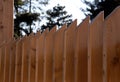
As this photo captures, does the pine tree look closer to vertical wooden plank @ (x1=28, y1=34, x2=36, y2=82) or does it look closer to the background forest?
the background forest

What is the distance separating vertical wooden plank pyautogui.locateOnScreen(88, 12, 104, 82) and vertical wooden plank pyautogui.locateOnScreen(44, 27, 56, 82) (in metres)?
0.52

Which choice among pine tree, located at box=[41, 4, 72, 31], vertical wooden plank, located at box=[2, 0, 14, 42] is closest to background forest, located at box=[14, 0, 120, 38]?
pine tree, located at box=[41, 4, 72, 31]

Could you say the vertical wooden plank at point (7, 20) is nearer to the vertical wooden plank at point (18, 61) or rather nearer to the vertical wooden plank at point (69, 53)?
the vertical wooden plank at point (18, 61)

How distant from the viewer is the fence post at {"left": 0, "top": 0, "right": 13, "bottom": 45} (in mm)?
3928

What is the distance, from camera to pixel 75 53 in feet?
6.20

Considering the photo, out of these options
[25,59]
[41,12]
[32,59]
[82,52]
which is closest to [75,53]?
[82,52]

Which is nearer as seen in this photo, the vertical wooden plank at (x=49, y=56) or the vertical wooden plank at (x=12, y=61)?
the vertical wooden plank at (x=49, y=56)

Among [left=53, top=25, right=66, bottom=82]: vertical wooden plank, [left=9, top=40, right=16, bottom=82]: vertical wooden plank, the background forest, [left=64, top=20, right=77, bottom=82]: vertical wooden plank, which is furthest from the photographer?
the background forest

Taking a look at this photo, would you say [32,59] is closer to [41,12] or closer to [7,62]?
[7,62]

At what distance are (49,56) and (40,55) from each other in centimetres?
18

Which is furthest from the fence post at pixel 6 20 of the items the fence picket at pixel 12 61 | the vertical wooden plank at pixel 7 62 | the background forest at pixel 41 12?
the background forest at pixel 41 12

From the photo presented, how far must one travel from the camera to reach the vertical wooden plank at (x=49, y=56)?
7.30ft

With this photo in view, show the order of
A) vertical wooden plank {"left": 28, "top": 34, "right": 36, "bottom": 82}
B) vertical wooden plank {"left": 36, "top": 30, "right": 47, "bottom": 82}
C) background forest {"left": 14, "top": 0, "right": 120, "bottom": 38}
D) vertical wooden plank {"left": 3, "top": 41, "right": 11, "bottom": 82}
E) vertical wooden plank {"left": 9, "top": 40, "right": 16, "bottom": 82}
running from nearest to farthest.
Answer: vertical wooden plank {"left": 36, "top": 30, "right": 47, "bottom": 82}
vertical wooden plank {"left": 28, "top": 34, "right": 36, "bottom": 82}
vertical wooden plank {"left": 9, "top": 40, "right": 16, "bottom": 82}
vertical wooden plank {"left": 3, "top": 41, "right": 11, "bottom": 82}
background forest {"left": 14, "top": 0, "right": 120, "bottom": 38}

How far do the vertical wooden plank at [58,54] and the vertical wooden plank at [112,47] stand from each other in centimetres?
49
